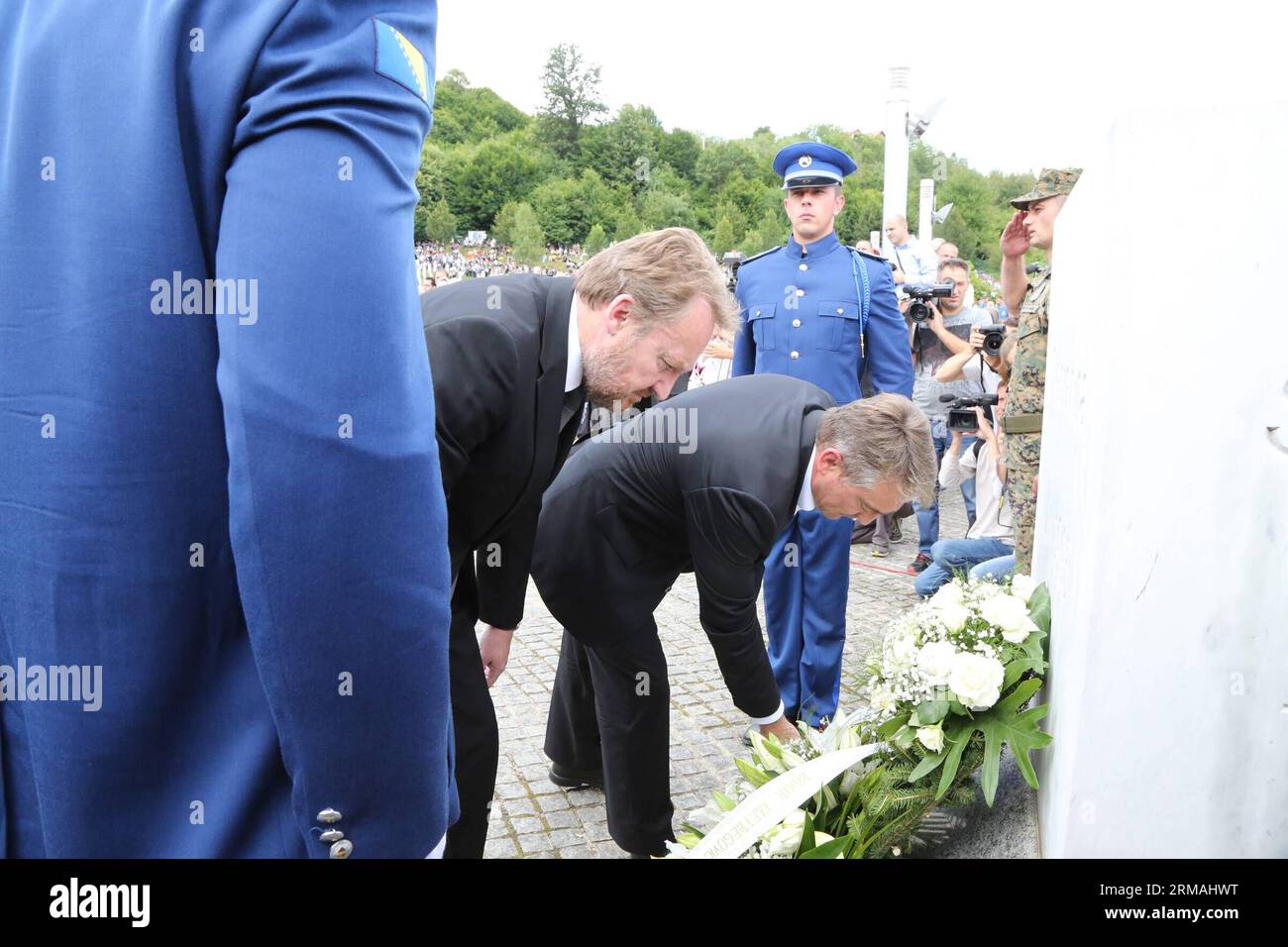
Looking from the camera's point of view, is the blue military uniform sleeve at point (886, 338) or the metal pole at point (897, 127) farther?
the metal pole at point (897, 127)

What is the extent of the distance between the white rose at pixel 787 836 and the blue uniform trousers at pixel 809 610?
246 centimetres

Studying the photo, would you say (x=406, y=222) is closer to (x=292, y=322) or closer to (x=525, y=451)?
(x=292, y=322)

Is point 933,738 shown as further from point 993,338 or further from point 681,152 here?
point 681,152

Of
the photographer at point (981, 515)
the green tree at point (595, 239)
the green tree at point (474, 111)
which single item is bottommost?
the photographer at point (981, 515)

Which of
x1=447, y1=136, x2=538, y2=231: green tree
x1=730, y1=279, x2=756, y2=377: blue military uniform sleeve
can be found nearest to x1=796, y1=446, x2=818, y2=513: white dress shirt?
x1=730, y1=279, x2=756, y2=377: blue military uniform sleeve

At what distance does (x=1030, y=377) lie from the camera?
4.09 metres

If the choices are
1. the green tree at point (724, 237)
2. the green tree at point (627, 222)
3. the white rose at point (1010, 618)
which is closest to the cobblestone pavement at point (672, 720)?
the white rose at point (1010, 618)

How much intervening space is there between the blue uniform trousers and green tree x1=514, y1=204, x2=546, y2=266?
67.7m

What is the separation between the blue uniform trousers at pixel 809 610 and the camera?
4.32 metres

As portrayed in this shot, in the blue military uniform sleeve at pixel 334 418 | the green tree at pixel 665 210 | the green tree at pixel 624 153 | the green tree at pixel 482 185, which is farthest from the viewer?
the green tree at pixel 624 153

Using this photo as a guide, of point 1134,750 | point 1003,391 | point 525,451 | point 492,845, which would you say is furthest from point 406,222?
point 1003,391

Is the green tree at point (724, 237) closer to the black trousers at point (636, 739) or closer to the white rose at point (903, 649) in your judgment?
the black trousers at point (636, 739)

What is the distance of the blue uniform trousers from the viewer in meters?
4.32

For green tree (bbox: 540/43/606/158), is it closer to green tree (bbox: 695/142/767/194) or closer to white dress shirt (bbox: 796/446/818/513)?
green tree (bbox: 695/142/767/194)
